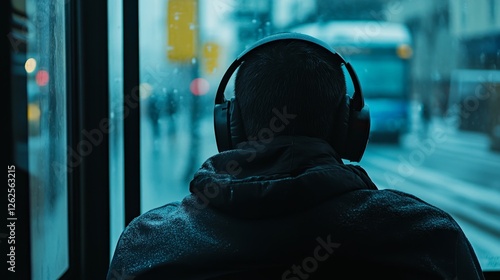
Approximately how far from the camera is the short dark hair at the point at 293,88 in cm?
83

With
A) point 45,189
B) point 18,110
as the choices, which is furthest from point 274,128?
point 45,189

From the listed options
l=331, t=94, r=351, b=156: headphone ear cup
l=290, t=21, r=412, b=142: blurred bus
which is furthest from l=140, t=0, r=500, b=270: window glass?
l=290, t=21, r=412, b=142: blurred bus

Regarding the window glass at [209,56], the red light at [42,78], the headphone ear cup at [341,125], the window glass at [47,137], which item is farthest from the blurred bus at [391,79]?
the headphone ear cup at [341,125]

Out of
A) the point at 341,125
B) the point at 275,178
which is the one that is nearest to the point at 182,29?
the point at 341,125

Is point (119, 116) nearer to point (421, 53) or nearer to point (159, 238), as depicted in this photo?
point (159, 238)

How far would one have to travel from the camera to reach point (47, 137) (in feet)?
4.80

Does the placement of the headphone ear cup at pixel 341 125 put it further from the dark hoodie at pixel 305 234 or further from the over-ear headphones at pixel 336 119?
the dark hoodie at pixel 305 234

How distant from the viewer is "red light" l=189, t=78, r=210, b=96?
1929 millimetres

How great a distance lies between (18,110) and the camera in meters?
1.10

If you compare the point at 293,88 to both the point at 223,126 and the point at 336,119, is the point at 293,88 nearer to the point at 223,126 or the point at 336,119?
the point at 336,119

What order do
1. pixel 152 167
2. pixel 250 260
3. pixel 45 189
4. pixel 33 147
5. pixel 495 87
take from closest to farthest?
1. pixel 250 260
2. pixel 33 147
3. pixel 45 189
4. pixel 152 167
5. pixel 495 87

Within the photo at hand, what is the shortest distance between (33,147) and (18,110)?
179 millimetres

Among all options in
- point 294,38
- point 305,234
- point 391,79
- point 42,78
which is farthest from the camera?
point 391,79

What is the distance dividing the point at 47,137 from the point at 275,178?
0.88 meters
